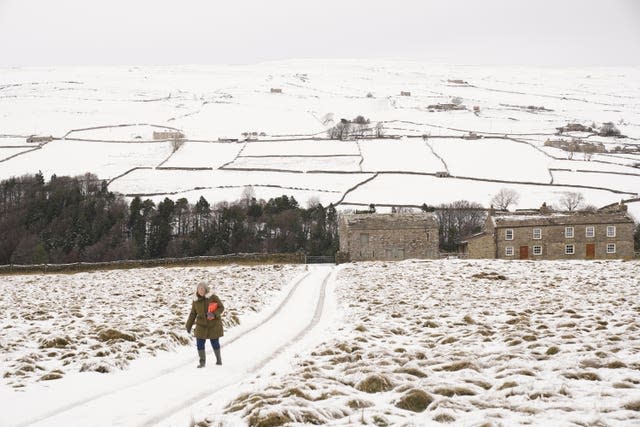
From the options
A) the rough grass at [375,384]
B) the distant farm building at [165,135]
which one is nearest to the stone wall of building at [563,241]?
the rough grass at [375,384]

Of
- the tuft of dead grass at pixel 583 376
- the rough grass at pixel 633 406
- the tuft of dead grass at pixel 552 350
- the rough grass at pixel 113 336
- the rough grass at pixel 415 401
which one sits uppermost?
the rough grass at pixel 633 406

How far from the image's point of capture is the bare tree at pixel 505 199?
89250mm

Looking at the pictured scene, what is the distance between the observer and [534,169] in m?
108

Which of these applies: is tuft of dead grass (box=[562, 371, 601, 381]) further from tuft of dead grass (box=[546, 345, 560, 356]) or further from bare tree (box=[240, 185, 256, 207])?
bare tree (box=[240, 185, 256, 207])

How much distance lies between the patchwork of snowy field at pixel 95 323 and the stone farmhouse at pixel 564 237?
38883 mm

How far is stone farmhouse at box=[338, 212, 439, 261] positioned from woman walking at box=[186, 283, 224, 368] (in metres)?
47.2

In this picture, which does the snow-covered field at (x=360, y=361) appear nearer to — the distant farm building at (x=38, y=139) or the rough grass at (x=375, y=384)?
the rough grass at (x=375, y=384)

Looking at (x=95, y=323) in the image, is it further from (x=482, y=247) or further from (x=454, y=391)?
(x=482, y=247)

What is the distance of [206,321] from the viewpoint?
1278 centimetres

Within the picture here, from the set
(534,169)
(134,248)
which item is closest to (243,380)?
(134,248)

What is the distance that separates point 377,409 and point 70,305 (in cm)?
1688

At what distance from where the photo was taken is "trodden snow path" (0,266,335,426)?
8797 mm

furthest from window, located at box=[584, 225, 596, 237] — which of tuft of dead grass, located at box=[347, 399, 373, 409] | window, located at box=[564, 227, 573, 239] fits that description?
tuft of dead grass, located at box=[347, 399, 373, 409]

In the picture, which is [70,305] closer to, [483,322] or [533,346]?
[483,322]
